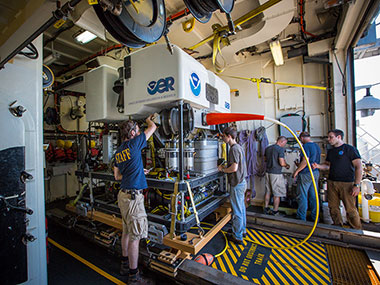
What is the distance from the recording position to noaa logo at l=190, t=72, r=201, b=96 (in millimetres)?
2932

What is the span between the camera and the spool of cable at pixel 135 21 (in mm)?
1179

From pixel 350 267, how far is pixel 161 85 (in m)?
4.11

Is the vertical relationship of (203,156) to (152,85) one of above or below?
below

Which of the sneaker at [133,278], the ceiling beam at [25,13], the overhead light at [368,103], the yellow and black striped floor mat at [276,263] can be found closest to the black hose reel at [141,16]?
the ceiling beam at [25,13]

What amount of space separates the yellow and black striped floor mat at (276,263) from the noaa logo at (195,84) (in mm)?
2837

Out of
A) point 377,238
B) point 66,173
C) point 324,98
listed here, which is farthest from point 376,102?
point 66,173

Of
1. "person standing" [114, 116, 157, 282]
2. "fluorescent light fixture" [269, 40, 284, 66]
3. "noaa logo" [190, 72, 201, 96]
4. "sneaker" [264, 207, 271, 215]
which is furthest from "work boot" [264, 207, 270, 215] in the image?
"fluorescent light fixture" [269, 40, 284, 66]

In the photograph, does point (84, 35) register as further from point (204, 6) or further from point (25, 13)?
point (204, 6)

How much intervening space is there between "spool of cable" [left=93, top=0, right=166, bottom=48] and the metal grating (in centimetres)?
385

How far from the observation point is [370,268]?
2.86 meters

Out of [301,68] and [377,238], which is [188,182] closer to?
[377,238]

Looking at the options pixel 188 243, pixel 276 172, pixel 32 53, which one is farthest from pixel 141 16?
pixel 276 172

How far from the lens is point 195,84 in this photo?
3.03m

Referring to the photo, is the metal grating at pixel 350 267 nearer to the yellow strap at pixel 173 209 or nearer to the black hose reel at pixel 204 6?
the yellow strap at pixel 173 209
